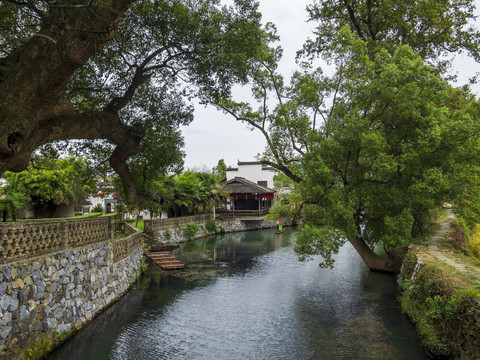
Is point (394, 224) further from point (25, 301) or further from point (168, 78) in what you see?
point (25, 301)

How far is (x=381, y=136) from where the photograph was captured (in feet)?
40.9

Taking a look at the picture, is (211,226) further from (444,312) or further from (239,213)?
(444,312)

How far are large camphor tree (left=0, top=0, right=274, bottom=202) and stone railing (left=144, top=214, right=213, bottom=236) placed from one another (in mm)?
10847

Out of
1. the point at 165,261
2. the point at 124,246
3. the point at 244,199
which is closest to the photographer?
the point at 124,246

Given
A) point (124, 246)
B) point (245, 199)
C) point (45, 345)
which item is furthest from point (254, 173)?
point (45, 345)

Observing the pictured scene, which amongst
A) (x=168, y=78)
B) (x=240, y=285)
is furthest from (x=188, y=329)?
(x=168, y=78)

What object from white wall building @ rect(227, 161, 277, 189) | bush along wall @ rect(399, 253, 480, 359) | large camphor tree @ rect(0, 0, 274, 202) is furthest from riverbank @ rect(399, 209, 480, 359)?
white wall building @ rect(227, 161, 277, 189)

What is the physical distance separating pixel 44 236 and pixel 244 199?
32.9 metres

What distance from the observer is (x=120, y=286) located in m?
12.7

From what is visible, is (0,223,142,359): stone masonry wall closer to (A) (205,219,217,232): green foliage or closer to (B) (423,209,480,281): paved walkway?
(B) (423,209,480,281): paved walkway

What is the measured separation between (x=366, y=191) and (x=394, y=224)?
1.77m

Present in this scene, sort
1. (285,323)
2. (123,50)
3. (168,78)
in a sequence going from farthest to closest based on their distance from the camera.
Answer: (168,78) < (123,50) < (285,323)

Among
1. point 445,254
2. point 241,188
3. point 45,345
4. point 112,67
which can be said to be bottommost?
point 45,345

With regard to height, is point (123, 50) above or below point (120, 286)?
above
